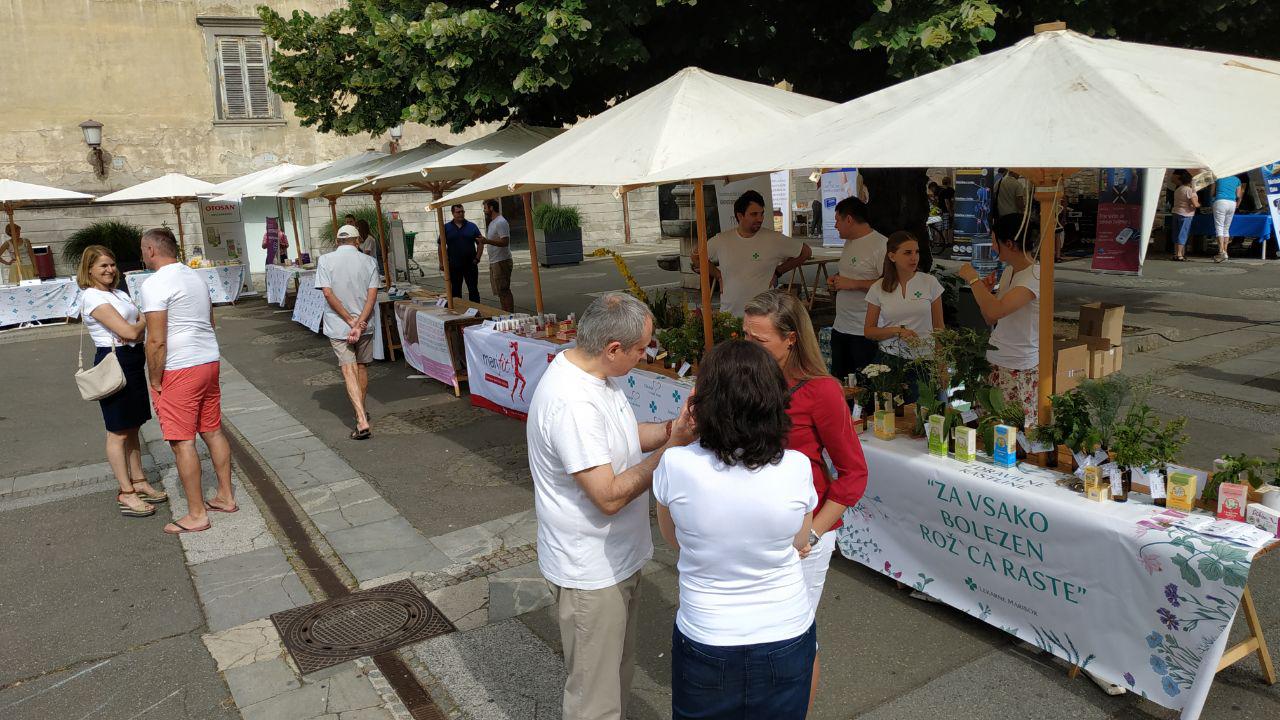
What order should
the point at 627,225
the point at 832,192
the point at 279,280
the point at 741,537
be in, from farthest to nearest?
the point at 627,225, the point at 832,192, the point at 279,280, the point at 741,537

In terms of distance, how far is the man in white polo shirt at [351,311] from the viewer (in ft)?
26.2

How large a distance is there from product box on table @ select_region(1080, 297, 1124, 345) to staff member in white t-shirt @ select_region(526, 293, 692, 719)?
15.4 feet

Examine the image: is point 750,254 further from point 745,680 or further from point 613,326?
point 745,680

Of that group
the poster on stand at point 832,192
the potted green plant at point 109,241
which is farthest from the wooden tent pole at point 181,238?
the poster on stand at point 832,192

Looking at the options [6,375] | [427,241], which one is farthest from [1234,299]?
[427,241]

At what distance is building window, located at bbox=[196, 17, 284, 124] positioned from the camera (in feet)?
74.3

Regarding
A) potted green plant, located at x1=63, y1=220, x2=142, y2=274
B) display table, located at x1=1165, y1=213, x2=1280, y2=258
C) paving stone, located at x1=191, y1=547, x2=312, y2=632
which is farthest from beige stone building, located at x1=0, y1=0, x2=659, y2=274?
paving stone, located at x1=191, y1=547, x2=312, y2=632

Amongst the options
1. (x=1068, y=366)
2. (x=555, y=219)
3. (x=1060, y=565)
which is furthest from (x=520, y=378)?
(x=555, y=219)

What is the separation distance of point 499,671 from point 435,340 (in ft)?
20.2

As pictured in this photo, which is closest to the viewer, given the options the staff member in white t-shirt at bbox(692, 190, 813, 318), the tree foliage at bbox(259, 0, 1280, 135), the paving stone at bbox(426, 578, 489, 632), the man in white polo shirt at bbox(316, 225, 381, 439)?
the paving stone at bbox(426, 578, 489, 632)

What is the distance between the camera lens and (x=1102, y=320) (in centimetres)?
632

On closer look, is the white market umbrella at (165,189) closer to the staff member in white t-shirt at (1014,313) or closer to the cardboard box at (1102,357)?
the staff member in white t-shirt at (1014,313)

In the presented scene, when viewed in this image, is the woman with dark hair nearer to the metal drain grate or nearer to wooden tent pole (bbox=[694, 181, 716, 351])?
the metal drain grate

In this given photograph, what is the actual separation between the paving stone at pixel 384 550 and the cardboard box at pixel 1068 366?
374 cm
